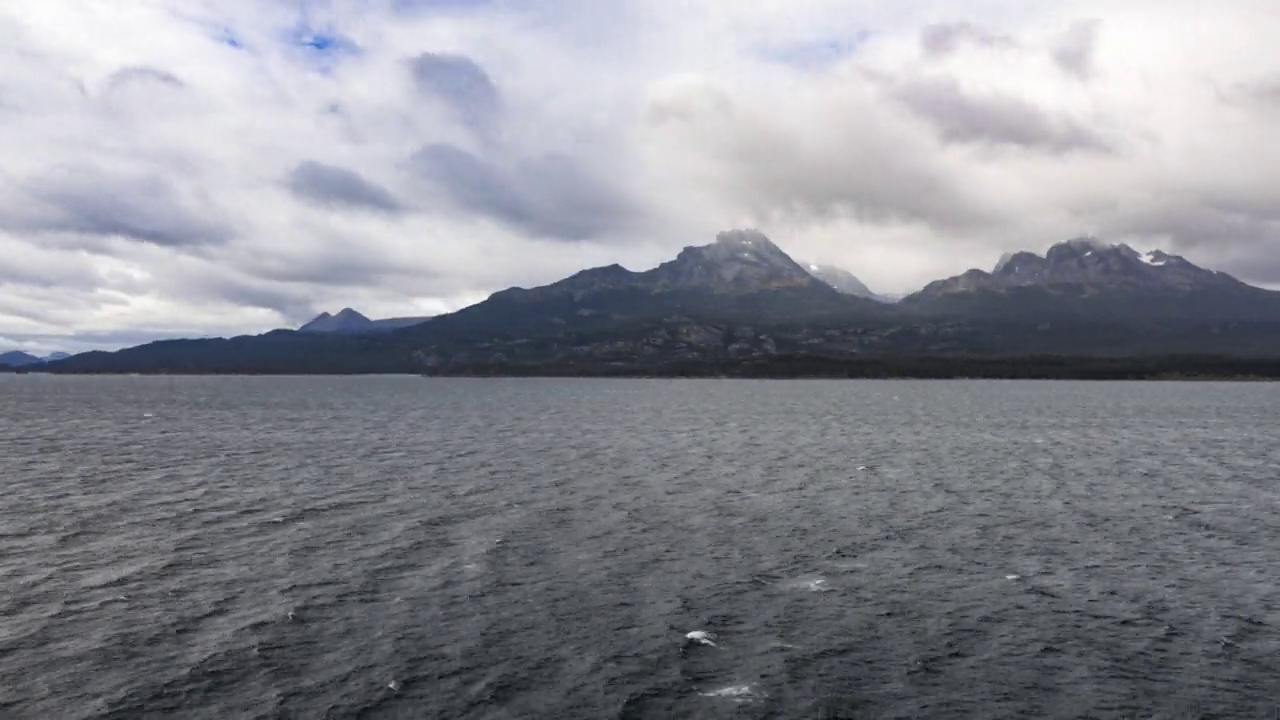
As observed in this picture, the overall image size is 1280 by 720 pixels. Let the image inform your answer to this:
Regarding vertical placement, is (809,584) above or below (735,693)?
above

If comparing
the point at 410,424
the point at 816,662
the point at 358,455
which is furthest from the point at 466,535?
the point at 410,424

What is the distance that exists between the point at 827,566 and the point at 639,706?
2244cm

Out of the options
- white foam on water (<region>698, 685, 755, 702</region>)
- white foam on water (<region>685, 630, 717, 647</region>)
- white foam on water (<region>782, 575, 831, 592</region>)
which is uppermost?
white foam on water (<region>782, 575, 831, 592</region>)

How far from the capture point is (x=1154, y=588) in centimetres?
4550

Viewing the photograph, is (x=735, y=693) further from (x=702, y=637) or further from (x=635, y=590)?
(x=635, y=590)

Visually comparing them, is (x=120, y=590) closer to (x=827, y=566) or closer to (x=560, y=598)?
(x=560, y=598)

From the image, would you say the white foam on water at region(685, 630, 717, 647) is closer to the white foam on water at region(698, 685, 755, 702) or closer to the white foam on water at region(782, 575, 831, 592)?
the white foam on water at region(698, 685, 755, 702)

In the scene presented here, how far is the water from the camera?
31750mm

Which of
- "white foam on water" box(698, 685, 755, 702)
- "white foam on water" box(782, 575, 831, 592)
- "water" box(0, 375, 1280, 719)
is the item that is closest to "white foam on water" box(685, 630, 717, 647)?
"water" box(0, 375, 1280, 719)

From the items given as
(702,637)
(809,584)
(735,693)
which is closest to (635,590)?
(702,637)

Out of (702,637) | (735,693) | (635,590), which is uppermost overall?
(635,590)

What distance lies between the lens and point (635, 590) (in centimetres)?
4512

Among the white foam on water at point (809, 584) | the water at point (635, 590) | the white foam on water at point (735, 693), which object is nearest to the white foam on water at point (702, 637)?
the water at point (635, 590)

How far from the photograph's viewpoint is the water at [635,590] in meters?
31.8
